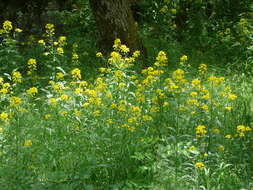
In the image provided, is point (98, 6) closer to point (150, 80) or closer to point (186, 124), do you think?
point (150, 80)

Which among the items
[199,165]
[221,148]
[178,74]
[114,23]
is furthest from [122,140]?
[114,23]

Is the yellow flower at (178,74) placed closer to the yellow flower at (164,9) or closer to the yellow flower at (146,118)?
the yellow flower at (146,118)

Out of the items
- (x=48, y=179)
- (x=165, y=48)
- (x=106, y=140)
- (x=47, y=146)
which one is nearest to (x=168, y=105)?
(x=106, y=140)

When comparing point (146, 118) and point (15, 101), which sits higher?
point (15, 101)

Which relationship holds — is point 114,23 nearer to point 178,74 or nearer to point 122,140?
point 178,74

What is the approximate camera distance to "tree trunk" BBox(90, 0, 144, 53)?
729cm

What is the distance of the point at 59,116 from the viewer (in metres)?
4.64

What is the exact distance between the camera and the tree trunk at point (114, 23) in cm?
729

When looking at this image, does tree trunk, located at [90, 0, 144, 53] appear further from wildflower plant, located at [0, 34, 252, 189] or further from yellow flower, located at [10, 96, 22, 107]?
yellow flower, located at [10, 96, 22, 107]

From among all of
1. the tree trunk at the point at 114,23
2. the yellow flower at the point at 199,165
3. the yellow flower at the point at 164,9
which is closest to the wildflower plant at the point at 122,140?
the yellow flower at the point at 199,165

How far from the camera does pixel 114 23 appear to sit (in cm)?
734

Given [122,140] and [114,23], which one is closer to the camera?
[122,140]

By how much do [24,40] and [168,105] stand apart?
535cm

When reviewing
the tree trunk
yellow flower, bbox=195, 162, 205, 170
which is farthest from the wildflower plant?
the tree trunk
